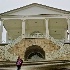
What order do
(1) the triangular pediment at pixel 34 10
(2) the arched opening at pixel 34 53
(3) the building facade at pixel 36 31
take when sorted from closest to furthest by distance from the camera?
1. (3) the building facade at pixel 36 31
2. (2) the arched opening at pixel 34 53
3. (1) the triangular pediment at pixel 34 10

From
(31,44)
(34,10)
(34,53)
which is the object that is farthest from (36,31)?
(31,44)

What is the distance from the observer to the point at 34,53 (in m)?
47.8

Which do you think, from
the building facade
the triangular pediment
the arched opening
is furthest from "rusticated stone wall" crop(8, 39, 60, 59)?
the triangular pediment

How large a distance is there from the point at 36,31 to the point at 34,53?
8.63 meters

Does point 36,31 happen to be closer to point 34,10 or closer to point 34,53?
point 34,10

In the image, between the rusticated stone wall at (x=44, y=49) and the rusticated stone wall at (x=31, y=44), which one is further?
the rusticated stone wall at (x=31, y=44)

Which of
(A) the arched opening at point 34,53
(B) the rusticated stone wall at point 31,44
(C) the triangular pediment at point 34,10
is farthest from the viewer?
(C) the triangular pediment at point 34,10

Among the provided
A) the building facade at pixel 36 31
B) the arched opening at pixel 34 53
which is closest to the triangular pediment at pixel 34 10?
the building facade at pixel 36 31

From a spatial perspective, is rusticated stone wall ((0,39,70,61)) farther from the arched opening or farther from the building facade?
the arched opening

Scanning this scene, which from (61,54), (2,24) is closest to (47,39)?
(61,54)

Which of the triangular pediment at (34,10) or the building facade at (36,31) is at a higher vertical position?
the triangular pediment at (34,10)

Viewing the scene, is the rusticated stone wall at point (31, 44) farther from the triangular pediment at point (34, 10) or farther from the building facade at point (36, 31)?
the triangular pediment at point (34, 10)

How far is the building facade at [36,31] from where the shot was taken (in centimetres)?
4266

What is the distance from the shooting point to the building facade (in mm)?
42656
